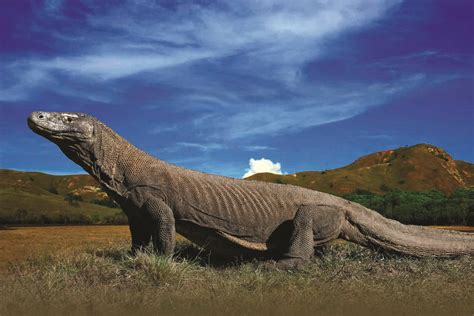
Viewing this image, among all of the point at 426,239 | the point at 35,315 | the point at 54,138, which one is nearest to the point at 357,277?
the point at 426,239

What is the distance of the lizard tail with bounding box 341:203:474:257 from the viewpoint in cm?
1081

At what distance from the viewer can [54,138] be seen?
9.48 meters

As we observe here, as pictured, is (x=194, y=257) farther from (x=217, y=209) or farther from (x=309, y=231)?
(x=309, y=231)

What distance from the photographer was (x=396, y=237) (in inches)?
432

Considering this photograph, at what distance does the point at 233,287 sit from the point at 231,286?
69 mm

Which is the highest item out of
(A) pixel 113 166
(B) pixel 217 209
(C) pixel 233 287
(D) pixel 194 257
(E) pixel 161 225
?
(A) pixel 113 166

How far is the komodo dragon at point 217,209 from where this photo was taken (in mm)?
9586

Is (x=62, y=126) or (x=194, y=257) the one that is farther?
(x=194, y=257)

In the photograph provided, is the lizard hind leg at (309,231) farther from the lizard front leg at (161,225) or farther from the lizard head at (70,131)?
the lizard head at (70,131)

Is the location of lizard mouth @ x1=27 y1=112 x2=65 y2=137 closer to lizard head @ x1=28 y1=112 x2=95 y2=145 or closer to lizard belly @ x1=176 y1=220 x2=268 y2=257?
lizard head @ x1=28 y1=112 x2=95 y2=145

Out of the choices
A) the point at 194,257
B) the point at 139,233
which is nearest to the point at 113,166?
the point at 139,233

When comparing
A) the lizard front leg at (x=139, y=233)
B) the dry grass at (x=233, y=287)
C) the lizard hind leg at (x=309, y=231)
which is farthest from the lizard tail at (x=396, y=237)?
the lizard front leg at (x=139, y=233)

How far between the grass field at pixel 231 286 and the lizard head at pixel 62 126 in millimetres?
2232

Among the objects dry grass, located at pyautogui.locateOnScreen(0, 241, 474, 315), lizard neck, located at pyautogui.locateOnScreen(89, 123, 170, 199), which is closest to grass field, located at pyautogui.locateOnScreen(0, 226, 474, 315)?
dry grass, located at pyautogui.locateOnScreen(0, 241, 474, 315)
